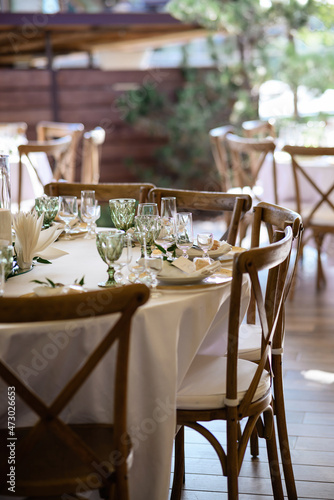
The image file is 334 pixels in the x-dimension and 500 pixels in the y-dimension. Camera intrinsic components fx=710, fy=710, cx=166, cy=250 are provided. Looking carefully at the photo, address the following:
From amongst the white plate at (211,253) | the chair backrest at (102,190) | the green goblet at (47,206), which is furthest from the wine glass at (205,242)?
the chair backrest at (102,190)

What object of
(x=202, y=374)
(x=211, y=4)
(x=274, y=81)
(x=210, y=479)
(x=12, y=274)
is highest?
(x=211, y=4)

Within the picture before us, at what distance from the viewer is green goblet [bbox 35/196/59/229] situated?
241 cm

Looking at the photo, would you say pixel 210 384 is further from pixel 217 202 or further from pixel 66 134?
pixel 66 134

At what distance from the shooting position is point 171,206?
2.33 m

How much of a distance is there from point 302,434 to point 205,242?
938 mm

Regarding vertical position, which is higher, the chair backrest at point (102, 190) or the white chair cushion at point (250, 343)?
the chair backrest at point (102, 190)

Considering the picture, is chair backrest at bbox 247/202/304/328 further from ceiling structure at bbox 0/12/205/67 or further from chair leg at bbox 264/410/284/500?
ceiling structure at bbox 0/12/205/67

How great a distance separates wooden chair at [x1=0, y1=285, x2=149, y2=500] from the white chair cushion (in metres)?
0.71

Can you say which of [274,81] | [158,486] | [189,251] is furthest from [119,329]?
[274,81]

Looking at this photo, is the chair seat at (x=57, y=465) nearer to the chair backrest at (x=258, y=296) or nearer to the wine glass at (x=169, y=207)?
the chair backrest at (x=258, y=296)

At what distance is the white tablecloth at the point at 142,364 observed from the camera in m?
1.60

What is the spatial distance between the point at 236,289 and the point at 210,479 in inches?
35.4

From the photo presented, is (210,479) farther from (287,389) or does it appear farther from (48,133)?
(48,133)

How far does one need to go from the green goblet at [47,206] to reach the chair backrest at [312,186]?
1832mm
